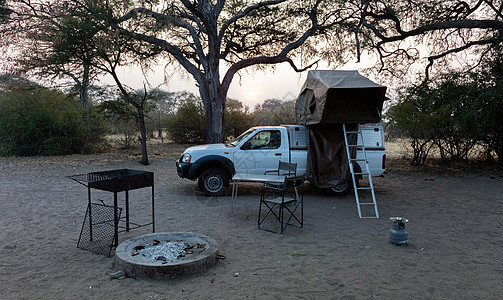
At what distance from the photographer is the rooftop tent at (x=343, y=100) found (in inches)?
309

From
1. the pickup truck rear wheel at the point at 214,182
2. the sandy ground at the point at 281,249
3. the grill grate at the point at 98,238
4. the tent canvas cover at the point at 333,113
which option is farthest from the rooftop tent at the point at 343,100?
the grill grate at the point at 98,238

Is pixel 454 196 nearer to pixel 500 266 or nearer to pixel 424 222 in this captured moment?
pixel 424 222

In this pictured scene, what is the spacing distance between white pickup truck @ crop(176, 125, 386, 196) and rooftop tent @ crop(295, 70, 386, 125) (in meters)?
0.79

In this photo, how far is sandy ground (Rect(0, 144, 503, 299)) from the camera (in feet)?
12.9

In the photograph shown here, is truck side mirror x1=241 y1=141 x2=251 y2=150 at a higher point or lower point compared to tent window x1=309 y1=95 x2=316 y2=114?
lower

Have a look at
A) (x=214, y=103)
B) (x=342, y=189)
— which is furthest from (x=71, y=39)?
(x=342, y=189)

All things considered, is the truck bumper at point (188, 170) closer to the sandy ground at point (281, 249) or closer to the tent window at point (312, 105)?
the sandy ground at point (281, 249)

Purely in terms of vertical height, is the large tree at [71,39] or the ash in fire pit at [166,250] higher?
the large tree at [71,39]

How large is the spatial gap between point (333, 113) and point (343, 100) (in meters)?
0.39

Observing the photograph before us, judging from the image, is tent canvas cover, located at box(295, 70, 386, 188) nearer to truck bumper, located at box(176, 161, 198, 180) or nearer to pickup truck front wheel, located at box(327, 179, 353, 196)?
pickup truck front wheel, located at box(327, 179, 353, 196)

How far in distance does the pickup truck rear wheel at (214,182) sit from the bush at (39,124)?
11685 mm

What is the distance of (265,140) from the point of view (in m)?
9.13

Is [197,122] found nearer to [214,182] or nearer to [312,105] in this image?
[214,182]

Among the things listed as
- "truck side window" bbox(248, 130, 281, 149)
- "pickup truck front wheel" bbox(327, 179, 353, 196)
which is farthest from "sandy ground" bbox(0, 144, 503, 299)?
"truck side window" bbox(248, 130, 281, 149)
